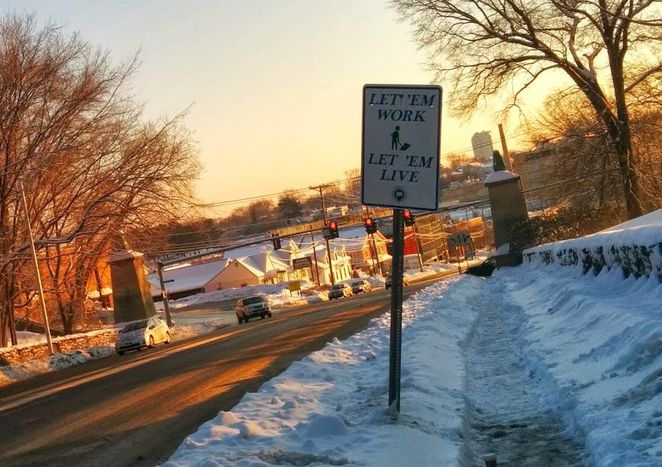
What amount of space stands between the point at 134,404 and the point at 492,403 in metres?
6.44

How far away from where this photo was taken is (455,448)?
20.1 feet

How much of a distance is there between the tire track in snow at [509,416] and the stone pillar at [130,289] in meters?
29.5

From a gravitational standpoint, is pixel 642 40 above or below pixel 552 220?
above

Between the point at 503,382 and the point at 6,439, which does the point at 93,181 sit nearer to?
the point at 6,439

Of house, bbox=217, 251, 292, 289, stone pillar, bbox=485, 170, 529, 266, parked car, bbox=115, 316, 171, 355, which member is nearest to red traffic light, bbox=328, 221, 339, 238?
stone pillar, bbox=485, 170, 529, 266

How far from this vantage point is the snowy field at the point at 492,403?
5852mm

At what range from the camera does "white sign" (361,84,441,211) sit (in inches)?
272

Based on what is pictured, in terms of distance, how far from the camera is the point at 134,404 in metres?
12.1

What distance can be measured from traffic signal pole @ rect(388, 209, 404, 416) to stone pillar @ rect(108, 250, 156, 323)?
3316cm

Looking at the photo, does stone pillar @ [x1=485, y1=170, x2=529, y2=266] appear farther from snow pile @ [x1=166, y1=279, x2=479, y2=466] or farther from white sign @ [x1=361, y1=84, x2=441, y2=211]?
white sign @ [x1=361, y1=84, x2=441, y2=211]

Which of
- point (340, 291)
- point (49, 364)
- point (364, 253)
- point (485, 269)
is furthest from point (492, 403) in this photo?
point (364, 253)

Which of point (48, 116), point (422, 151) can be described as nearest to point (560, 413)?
point (422, 151)

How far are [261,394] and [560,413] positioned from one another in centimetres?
411

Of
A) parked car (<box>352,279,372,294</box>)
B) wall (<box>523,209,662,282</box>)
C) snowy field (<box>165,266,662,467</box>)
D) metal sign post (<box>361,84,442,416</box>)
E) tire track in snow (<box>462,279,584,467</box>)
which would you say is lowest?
parked car (<box>352,279,372,294</box>)
